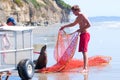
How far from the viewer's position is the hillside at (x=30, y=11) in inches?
2645

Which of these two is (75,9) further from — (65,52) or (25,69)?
(25,69)

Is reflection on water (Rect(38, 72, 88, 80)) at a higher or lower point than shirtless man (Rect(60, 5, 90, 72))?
lower

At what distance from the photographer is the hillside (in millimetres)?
67188

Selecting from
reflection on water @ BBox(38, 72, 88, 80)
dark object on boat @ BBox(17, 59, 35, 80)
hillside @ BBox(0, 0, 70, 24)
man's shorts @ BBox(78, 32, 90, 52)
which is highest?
hillside @ BBox(0, 0, 70, 24)

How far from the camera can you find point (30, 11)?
280 ft

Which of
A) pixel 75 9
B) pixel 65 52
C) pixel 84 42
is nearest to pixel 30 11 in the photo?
pixel 65 52

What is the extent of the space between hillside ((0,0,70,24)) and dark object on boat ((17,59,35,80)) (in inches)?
1698

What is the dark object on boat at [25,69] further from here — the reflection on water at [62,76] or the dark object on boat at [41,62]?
the dark object on boat at [41,62]

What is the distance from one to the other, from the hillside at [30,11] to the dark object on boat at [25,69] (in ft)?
141

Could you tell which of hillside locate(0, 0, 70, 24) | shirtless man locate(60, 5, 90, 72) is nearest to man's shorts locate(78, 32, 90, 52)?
shirtless man locate(60, 5, 90, 72)

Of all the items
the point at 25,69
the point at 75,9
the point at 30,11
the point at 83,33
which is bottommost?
the point at 25,69

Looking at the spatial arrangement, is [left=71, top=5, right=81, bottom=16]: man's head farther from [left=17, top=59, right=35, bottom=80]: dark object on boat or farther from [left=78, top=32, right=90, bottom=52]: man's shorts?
[left=17, top=59, right=35, bottom=80]: dark object on boat

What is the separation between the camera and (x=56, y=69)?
43.6 ft

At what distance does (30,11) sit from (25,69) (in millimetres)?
74541
